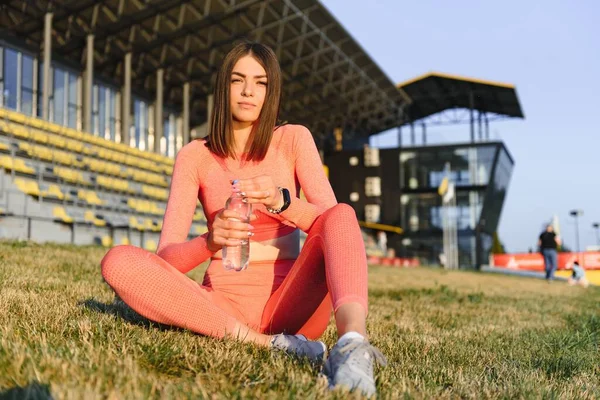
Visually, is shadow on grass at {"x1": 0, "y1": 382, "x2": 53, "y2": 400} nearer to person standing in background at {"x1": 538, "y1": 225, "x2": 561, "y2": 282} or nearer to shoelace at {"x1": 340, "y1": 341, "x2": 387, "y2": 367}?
shoelace at {"x1": 340, "y1": 341, "x2": 387, "y2": 367}

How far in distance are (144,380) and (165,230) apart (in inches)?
43.9

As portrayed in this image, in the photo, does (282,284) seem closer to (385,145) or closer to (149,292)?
(149,292)

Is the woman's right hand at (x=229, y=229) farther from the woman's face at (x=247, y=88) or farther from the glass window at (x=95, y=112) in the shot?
the glass window at (x=95, y=112)

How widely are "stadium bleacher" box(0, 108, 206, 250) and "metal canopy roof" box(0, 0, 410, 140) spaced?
6209 mm

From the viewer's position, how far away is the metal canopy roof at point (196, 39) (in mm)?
22188

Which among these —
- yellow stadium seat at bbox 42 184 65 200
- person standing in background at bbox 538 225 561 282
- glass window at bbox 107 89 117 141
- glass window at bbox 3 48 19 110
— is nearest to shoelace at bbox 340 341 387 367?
yellow stadium seat at bbox 42 184 65 200

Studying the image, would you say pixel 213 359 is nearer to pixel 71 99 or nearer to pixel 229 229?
pixel 229 229

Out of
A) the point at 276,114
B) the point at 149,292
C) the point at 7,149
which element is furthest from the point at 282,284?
the point at 7,149

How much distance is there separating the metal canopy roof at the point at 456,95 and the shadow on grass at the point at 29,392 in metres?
39.4

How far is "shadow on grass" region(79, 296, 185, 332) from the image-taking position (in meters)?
2.57

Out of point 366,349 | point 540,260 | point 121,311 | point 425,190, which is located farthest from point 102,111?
point 366,349

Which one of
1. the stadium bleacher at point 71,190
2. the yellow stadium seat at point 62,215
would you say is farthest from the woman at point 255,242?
the yellow stadium seat at point 62,215

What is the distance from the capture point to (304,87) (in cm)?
3475

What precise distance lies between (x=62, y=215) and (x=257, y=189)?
448 inches
